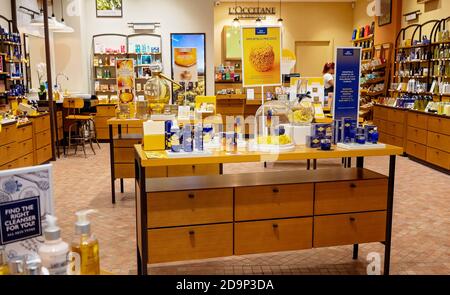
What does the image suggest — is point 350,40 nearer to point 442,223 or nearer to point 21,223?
point 442,223

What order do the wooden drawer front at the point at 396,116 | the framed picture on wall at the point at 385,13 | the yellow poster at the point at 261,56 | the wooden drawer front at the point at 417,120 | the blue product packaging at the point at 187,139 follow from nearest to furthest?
the blue product packaging at the point at 187,139
the yellow poster at the point at 261,56
the wooden drawer front at the point at 417,120
the wooden drawer front at the point at 396,116
the framed picture on wall at the point at 385,13

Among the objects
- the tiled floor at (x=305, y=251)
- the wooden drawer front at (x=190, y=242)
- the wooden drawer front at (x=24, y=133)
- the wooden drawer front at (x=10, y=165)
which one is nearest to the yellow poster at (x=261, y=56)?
the wooden drawer front at (x=190, y=242)

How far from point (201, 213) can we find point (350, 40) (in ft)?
46.1

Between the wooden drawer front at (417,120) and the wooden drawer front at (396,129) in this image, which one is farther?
the wooden drawer front at (396,129)

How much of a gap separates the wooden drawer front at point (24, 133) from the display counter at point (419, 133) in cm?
671

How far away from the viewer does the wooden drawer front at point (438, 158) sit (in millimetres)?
7322

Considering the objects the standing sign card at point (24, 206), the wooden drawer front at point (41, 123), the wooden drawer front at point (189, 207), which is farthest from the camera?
the wooden drawer front at point (41, 123)

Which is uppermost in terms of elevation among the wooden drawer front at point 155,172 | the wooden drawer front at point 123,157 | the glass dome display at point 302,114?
the glass dome display at point 302,114

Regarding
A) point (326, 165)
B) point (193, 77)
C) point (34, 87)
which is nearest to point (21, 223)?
point (193, 77)

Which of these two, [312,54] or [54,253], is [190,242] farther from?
[312,54]

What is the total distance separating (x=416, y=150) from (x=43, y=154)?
22.3 feet

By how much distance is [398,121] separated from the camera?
916cm

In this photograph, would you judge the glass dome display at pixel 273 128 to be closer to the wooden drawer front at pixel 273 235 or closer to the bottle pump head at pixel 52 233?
the wooden drawer front at pixel 273 235
